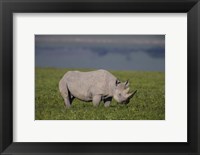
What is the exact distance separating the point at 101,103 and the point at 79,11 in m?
0.79

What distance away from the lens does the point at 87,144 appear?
11.6 m

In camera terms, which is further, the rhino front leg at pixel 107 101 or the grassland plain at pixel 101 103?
the rhino front leg at pixel 107 101

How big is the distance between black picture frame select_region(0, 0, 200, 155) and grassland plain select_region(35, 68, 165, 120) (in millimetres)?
228

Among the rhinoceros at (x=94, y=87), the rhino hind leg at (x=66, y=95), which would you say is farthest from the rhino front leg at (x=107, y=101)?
the rhino hind leg at (x=66, y=95)

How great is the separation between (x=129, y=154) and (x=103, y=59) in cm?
81

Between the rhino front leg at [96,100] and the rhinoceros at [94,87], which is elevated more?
the rhinoceros at [94,87]

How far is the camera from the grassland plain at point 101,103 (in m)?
11.7

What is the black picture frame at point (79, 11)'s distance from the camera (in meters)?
11.6

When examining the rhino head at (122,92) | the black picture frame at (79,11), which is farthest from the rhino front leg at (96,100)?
the black picture frame at (79,11)

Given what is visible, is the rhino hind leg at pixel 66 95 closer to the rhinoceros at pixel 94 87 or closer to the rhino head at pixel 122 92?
the rhinoceros at pixel 94 87

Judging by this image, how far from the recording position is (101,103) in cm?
1177

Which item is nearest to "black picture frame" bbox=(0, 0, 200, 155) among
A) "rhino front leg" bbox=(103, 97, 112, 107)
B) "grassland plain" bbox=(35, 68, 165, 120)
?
"grassland plain" bbox=(35, 68, 165, 120)

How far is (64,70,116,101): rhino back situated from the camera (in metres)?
11.8

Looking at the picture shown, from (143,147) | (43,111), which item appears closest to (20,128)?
(43,111)
